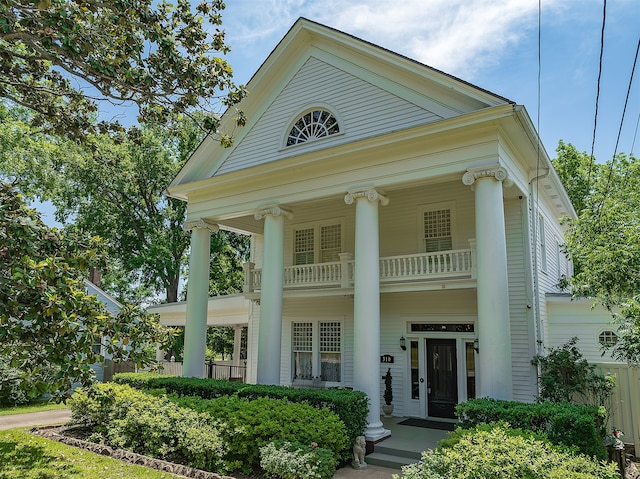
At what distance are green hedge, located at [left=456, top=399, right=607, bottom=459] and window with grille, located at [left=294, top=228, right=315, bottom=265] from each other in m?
8.53

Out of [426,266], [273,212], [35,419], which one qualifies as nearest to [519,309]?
[426,266]

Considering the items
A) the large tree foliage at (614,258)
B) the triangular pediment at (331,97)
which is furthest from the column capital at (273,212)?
the large tree foliage at (614,258)

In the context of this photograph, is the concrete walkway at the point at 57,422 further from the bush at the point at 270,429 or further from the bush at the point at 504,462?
the bush at the point at 504,462

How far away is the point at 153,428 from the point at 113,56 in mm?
7191

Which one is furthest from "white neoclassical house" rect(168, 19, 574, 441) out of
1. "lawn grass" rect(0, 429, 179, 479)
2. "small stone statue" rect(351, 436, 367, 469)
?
"lawn grass" rect(0, 429, 179, 479)

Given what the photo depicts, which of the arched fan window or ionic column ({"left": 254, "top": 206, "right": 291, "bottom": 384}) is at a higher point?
the arched fan window

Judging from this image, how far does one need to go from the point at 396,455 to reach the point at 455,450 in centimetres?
360

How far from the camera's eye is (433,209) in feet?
47.0

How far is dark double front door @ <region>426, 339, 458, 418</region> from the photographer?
13289 millimetres

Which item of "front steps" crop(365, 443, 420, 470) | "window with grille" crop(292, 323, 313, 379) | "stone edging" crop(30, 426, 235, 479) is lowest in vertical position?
"front steps" crop(365, 443, 420, 470)

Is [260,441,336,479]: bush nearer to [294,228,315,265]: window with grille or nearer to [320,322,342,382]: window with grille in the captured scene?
[320,322,342,382]: window with grille

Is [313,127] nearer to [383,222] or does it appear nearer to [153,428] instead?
[383,222]

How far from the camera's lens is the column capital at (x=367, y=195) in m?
11.8

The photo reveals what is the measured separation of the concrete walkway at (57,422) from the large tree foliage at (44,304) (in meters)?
5.35
